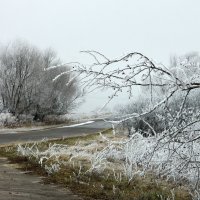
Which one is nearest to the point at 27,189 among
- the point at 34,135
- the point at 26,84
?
the point at 34,135

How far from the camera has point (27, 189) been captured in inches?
392

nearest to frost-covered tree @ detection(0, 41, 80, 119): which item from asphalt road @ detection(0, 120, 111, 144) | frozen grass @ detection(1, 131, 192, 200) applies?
asphalt road @ detection(0, 120, 111, 144)

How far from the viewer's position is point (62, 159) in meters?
15.4

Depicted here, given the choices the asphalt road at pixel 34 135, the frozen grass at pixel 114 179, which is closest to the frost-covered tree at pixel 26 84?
the asphalt road at pixel 34 135

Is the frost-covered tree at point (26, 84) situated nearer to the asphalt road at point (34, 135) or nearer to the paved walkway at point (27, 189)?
the asphalt road at point (34, 135)

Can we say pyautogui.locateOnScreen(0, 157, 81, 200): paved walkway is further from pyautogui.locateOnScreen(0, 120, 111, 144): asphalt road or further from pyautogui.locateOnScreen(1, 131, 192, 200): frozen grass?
pyautogui.locateOnScreen(0, 120, 111, 144): asphalt road

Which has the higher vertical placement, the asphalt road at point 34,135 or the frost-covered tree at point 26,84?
the frost-covered tree at point 26,84

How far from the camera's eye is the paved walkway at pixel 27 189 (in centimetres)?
905

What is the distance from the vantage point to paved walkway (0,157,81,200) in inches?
356

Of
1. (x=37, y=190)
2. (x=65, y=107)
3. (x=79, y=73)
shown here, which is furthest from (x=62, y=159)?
(x=65, y=107)

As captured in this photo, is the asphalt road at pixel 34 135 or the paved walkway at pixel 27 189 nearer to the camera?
the paved walkway at pixel 27 189

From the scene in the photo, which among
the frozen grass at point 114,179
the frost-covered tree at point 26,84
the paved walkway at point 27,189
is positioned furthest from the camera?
the frost-covered tree at point 26,84

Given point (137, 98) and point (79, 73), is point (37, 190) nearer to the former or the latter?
point (79, 73)

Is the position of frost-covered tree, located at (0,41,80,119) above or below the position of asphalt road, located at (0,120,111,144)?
above
